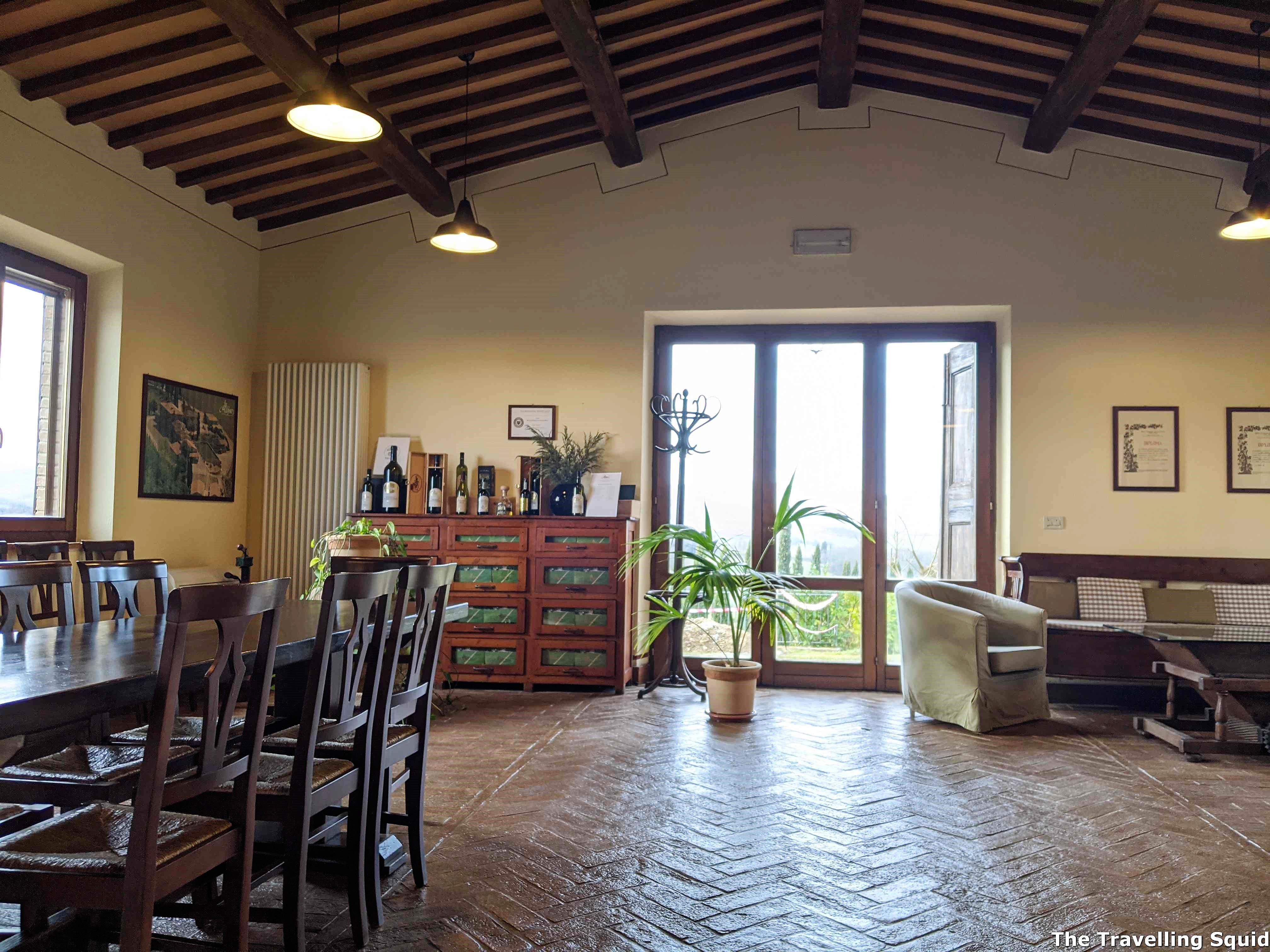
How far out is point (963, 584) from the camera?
680 cm

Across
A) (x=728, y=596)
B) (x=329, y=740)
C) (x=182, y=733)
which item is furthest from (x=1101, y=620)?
(x=182, y=733)

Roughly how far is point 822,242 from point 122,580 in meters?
5.10

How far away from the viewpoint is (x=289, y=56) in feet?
15.1

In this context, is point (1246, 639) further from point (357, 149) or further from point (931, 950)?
point (357, 149)

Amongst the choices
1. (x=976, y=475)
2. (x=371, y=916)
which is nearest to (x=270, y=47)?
(x=371, y=916)

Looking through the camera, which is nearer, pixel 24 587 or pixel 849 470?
pixel 24 587

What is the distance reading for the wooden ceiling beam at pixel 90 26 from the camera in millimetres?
4367

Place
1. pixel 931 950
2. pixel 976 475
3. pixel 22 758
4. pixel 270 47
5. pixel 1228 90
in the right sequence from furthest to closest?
pixel 976 475 → pixel 1228 90 → pixel 270 47 → pixel 22 758 → pixel 931 950

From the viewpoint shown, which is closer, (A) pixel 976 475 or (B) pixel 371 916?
(B) pixel 371 916

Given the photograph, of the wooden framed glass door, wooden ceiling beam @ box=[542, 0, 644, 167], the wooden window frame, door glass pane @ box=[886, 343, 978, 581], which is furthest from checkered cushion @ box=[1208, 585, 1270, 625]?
the wooden window frame

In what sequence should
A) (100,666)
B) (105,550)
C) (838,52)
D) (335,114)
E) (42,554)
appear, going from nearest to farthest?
(100,666) < (335,114) < (105,550) < (42,554) < (838,52)

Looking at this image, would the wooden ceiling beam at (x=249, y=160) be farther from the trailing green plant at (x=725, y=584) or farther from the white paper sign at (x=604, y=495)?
the trailing green plant at (x=725, y=584)

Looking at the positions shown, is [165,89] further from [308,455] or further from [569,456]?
[569,456]

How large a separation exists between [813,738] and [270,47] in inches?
175
